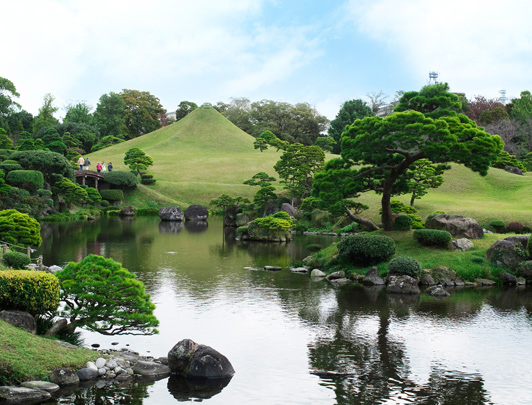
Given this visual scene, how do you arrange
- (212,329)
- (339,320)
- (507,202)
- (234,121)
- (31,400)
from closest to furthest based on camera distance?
(31,400) → (212,329) → (339,320) → (507,202) → (234,121)

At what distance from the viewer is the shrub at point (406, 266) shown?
20.5 metres

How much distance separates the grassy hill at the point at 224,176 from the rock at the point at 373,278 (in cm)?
1838

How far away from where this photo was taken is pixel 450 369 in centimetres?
1176

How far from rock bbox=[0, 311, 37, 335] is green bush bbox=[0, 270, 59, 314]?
0.21 metres

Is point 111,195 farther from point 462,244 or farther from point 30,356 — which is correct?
point 30,356

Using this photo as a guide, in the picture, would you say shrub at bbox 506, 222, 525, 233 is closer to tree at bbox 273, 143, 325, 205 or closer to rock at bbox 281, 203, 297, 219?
rock at bbox 281, 203, 297, 219

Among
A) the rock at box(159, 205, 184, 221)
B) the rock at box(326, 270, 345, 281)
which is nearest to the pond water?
the rock at box(326, 270, 345, 281)

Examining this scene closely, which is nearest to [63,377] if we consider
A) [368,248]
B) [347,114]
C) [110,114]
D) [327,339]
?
[327,339]

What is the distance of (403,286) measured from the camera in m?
20.0

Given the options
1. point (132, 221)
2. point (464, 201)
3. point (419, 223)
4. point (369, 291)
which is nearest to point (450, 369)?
point (369, 291)

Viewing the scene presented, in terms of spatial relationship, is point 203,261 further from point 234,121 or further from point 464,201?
point 234,121

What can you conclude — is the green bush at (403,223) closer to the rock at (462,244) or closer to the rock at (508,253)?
the rock at (462,244)

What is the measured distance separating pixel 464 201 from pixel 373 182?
22754 millimetres

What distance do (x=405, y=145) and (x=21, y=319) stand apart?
17387 mm
